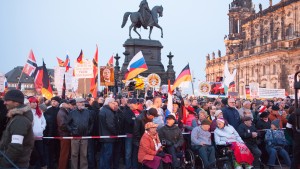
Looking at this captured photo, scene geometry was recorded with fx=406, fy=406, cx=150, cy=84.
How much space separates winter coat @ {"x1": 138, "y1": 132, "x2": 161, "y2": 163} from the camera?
953 cm

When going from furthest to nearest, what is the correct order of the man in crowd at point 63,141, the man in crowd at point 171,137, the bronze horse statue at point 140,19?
1. the bronze horse statue at point 140,19
2. the man in crowd at point 63,141
3. the man in crowd at point 171,137

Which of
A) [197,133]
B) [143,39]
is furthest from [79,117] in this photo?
[143,39]

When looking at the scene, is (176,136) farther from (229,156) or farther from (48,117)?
(48,117)

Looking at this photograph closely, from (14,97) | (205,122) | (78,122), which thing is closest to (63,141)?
(78,122)

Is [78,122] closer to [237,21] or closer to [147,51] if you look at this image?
[147,51]

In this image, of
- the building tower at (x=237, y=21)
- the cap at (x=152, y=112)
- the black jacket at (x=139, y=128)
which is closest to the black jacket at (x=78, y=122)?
the black jacket at (x=139, y=128)

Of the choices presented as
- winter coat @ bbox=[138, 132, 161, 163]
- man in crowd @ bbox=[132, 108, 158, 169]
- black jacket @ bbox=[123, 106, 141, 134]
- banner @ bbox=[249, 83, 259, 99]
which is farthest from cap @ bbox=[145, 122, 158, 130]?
banner @ bbox=[249, 83, 259, 99]

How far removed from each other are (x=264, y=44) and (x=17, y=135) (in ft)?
196

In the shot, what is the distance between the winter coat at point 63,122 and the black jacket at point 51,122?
41cm

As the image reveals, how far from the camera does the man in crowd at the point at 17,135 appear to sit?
5449mm

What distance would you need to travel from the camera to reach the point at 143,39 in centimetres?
2791

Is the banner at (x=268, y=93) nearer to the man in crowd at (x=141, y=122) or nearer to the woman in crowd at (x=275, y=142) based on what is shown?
the woman in crowd at (x=275, y=142)

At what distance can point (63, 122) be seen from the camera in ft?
35.3

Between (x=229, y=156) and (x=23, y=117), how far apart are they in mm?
6846
